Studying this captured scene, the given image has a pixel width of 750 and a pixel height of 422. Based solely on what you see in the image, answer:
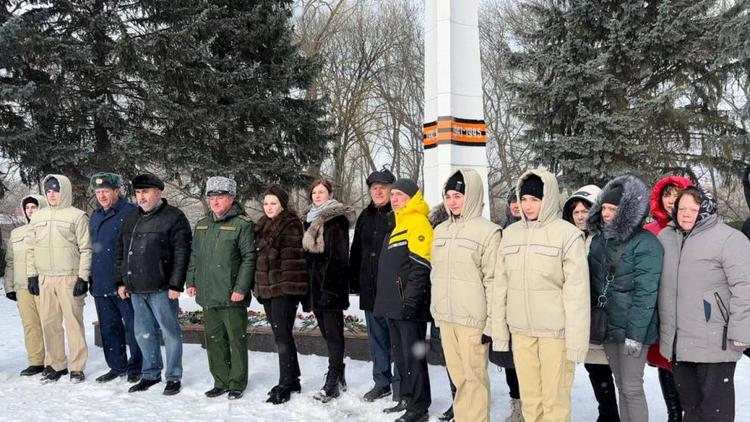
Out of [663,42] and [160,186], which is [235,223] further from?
[663,42]

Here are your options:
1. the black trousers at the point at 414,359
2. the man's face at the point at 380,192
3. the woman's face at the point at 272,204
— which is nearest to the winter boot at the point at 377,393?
the black trousers at the point at 414,359

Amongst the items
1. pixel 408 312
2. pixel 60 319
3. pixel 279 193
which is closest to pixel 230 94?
pixel 60 319

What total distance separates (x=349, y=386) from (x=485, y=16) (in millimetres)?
26208

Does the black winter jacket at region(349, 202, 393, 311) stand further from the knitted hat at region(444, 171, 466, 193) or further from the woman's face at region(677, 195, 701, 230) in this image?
the woman's face at region(677, 195, 701, 230)

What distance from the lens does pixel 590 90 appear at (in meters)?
12.7

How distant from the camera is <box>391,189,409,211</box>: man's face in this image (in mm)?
4492

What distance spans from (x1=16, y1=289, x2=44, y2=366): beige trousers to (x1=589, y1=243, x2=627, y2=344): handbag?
5.56m

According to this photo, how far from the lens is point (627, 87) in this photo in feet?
43.8

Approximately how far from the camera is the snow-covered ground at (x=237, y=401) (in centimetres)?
475

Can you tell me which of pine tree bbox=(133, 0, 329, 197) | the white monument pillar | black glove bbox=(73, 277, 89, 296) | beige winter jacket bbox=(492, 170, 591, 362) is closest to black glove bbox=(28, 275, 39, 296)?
black glove bbox=(73, 277, 89, 296)

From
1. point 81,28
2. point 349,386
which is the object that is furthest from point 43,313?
point 81,28

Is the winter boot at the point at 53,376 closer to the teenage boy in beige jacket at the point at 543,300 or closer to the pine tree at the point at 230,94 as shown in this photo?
the teenage boy in beige jacket at the point at 543,300

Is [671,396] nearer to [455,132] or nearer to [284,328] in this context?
[284,328]

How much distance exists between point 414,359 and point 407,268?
692 millimetres
